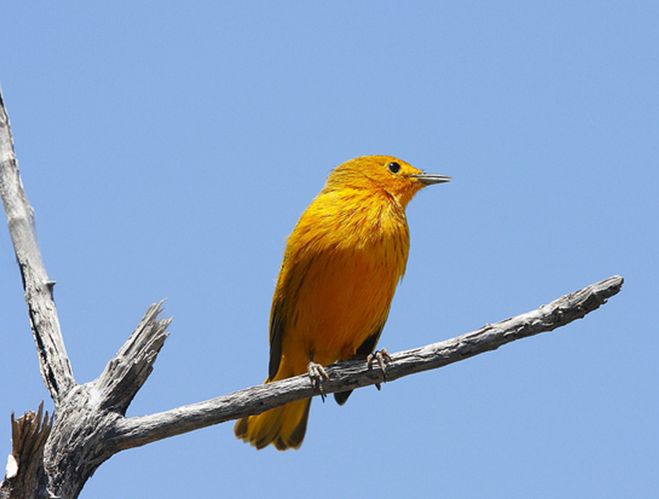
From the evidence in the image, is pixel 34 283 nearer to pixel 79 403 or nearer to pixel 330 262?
pixel 79 403

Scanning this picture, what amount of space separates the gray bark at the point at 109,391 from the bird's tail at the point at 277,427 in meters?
1.51

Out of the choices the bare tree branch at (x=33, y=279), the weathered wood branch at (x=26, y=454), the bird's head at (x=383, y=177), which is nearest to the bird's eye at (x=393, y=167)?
the bird's head at (x=383, y=177)

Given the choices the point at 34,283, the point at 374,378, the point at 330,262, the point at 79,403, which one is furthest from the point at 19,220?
the point at 374,378

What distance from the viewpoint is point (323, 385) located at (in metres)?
6.30

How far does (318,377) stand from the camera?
20.6 feet

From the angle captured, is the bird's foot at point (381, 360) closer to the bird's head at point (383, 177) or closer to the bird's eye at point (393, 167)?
the bird's head at point (383, 177)

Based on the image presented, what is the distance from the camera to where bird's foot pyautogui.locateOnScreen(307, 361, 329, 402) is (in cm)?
625

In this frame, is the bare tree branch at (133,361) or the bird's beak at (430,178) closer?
the bare tree branch at (133,361)

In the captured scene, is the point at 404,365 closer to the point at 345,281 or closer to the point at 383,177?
the point at 345,281

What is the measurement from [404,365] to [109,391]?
73.3 inches

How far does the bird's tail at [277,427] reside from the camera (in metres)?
7.57

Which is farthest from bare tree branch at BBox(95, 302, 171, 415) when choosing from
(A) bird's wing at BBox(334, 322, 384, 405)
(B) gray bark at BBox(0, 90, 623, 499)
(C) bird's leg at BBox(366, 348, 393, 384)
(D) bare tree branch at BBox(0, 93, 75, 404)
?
(A) bird's wing at BBox(334, 322, 384, 405)

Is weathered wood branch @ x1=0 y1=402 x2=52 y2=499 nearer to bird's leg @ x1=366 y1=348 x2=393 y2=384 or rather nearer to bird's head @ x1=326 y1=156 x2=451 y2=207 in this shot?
bird's leg @ x1=366 y1=348 x2=393 y2=384

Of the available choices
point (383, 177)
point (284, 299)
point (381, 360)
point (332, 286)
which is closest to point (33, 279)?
point (284, 299)
